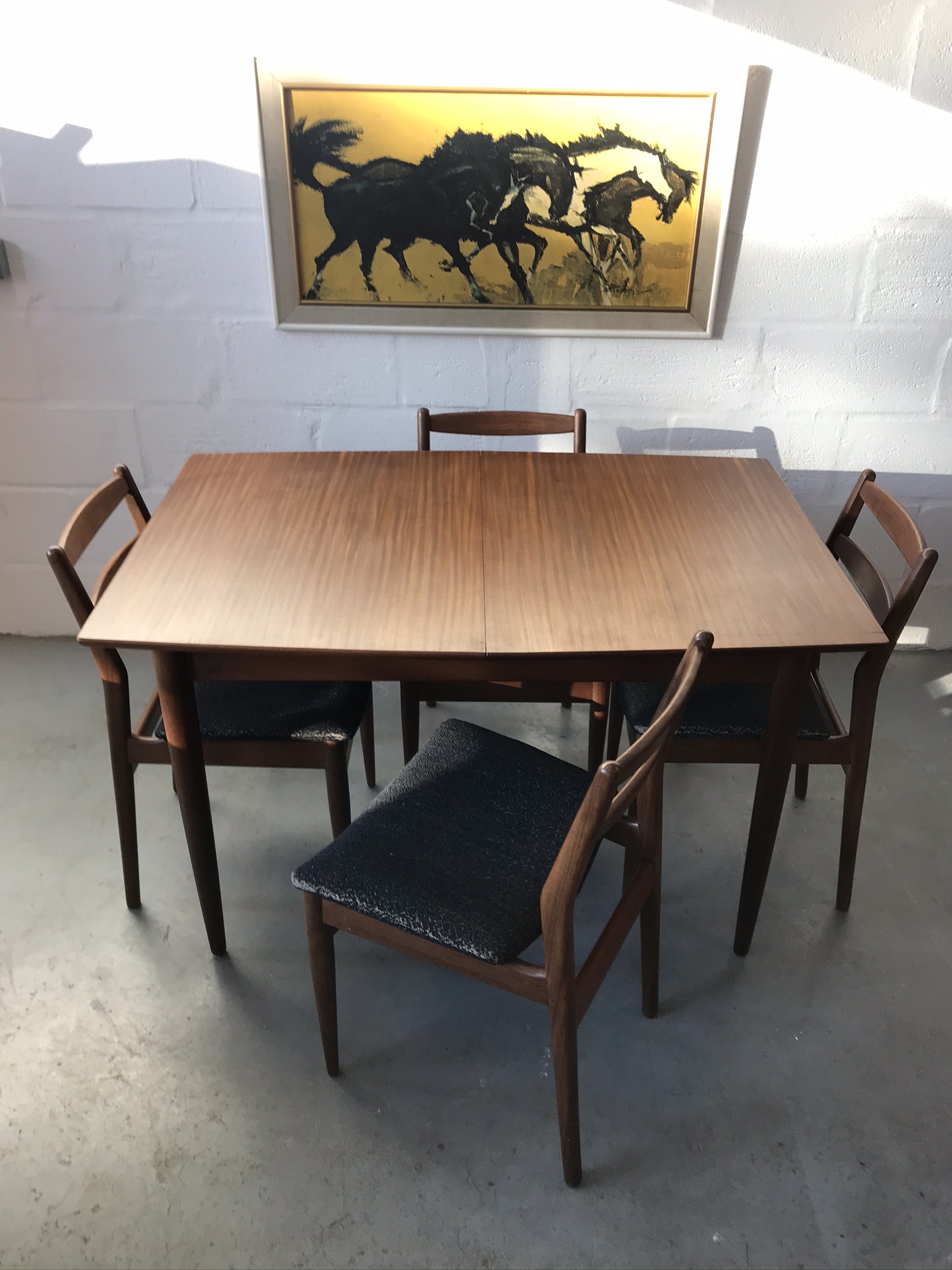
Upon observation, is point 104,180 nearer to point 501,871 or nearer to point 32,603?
point 32,603

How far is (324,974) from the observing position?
1550mm

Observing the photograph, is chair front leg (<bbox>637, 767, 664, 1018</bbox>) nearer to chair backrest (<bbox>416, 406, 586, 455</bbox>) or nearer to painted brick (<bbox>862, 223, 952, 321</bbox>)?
chair backrest (<bbox>416, 406, 586, 455</bbox>)

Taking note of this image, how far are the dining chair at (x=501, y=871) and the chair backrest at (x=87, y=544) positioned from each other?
57 centimetres

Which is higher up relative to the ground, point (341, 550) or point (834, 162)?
point (834, 162)

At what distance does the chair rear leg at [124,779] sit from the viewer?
1784 mm

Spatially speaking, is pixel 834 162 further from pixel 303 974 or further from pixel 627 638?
pixel 303 974

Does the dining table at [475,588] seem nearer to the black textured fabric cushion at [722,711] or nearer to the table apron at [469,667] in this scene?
the table apron at [469,667]

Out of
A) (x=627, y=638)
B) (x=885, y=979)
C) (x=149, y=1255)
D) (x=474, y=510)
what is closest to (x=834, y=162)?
(x=474, y=510)

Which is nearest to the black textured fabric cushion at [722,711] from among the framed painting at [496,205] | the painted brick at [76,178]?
the framed painting at [496,205]

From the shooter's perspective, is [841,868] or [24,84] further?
[24,84]

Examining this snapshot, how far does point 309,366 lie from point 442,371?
354mm

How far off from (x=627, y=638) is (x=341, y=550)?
57 centimetres

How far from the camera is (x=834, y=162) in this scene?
7.42ft

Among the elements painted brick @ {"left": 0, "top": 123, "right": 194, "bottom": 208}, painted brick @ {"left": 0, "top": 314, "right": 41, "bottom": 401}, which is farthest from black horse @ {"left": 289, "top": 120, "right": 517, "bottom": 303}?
painted brick @ {"left": 0, "top": 314, "right": 41, "bottom": 401}
